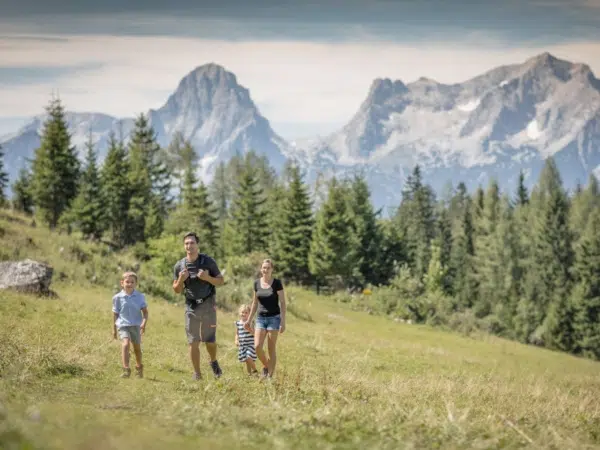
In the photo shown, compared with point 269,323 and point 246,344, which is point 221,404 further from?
point 246,344

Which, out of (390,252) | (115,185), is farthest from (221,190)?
(115,185)

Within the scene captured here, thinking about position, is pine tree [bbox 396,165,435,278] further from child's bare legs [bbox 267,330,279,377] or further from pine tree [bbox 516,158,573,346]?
child's bare legs [bbox 267,330,279,377]

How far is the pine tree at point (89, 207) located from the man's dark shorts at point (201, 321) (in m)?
46.8

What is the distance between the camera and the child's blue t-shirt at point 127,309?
483 inches

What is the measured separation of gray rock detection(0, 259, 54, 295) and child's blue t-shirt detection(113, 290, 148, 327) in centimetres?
1132

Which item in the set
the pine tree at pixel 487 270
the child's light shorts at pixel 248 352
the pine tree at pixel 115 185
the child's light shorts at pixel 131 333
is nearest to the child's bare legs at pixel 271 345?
the child's light shorts at pixel 248 352

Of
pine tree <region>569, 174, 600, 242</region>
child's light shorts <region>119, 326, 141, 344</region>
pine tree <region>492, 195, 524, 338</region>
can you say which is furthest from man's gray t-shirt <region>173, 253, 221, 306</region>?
pine tree <region>569, 174, 600, 242</region>

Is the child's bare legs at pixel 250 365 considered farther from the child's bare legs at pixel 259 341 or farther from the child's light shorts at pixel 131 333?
the child's light shorts at pixel 131 333

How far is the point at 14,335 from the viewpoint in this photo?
1389 centimetres

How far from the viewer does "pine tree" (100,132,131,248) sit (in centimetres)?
6256

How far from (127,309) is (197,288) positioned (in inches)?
69.8

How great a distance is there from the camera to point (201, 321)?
38.3ft

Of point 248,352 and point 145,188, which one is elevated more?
point 145,188

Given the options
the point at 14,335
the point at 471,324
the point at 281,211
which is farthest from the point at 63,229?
the point at 14,335
